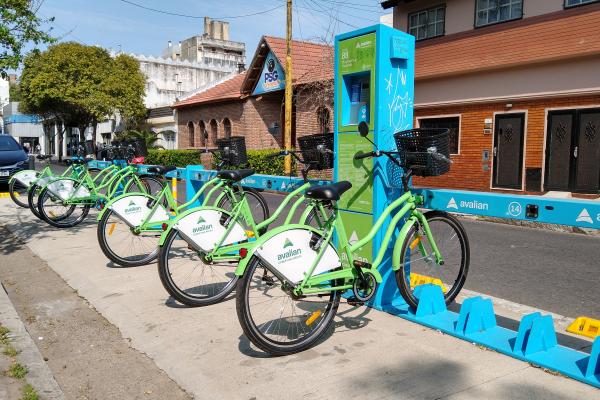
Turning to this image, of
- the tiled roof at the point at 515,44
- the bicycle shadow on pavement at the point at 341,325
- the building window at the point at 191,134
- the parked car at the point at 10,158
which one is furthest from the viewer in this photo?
the building window at the point at 191,134

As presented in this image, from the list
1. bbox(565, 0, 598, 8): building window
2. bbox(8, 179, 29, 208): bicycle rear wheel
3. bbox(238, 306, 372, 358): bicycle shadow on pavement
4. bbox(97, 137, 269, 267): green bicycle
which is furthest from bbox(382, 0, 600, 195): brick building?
bbox(8, 179, 29, 208): bicycle rear wheel

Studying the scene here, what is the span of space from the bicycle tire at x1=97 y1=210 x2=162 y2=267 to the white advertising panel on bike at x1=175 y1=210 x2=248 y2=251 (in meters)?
1.54

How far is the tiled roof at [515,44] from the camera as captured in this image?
13375 mm

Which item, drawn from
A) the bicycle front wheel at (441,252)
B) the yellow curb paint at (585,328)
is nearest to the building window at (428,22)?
the bicycle front wheel at (441,252)

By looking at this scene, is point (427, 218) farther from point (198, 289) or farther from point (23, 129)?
point (23, 129)

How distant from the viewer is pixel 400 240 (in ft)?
13.2

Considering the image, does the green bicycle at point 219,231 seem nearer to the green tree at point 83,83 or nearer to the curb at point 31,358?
the curb at point 31,358

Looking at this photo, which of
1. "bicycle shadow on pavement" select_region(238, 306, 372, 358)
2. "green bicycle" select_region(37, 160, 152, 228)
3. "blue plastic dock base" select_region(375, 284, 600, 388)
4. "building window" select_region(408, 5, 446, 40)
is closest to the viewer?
"blue plastic dock base" select_region(375, 284, 600, 388)

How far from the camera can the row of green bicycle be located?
140 inches

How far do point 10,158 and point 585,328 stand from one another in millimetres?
16131

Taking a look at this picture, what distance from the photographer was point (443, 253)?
14.4 feet

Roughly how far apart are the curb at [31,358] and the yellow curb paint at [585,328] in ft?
12.7

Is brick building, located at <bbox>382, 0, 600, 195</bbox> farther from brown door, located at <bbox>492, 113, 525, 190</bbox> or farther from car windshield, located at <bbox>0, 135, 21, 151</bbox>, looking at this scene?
car windshield, located at <bbox>0, 135, 21, 151</bbox>

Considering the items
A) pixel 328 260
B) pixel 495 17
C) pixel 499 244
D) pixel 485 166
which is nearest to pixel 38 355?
pixel 328 260
